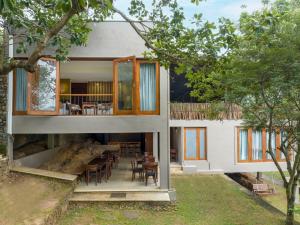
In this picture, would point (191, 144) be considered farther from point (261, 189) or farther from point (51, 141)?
point (51, 141)

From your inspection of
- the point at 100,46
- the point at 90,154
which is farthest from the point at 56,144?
the point at 100,46

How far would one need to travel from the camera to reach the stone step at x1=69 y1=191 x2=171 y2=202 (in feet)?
28.0

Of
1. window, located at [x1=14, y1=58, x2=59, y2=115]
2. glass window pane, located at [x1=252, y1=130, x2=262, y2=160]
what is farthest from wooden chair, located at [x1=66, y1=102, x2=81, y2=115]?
glass window pane, located at [x1=252, y1=130, x2=262, y2=160]

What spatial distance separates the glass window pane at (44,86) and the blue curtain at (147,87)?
305 centimetres

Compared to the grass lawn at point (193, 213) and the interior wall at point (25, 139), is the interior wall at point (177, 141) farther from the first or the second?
the interior wall at point (25, 139)

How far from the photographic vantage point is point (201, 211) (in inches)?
332

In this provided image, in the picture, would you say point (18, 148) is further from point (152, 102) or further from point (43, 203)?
point (152, 102)

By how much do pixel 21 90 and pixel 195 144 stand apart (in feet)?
30.5

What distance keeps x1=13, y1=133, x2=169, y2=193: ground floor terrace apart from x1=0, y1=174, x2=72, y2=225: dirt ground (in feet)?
2.28

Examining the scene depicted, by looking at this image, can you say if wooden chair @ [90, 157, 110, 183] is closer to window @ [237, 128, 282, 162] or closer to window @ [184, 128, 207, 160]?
window @ [184, 128, 207, 160]

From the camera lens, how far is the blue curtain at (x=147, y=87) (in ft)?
31.4

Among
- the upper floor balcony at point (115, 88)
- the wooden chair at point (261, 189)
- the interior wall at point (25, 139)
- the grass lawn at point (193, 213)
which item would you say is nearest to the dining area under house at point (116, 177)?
the grass lawn at point (193, 213)

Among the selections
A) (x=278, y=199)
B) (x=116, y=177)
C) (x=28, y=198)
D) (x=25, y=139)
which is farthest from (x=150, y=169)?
(x=278, y=199)

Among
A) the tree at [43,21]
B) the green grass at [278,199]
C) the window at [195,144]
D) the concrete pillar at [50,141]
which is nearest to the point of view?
the tree at [43,21]
